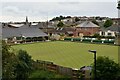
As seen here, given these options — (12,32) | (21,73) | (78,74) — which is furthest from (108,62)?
(12,32)

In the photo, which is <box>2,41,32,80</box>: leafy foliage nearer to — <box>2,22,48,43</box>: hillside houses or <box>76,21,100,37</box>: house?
<box>2,22,48,43</box>: hillside houses

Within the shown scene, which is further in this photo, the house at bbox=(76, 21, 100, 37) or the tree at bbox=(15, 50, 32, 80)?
the house at bbox=(76, 21, 100, 37)

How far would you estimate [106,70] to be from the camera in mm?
6828

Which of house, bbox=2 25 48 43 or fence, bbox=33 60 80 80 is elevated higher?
house, bbox=2 25 48 43

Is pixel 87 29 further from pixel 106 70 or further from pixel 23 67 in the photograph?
pixel 106 70

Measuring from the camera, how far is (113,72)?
22.5ft

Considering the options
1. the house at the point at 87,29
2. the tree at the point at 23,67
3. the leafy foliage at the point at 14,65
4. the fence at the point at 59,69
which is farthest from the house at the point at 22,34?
the leafy foliage at the point at 14,65

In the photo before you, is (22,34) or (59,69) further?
(22,34)

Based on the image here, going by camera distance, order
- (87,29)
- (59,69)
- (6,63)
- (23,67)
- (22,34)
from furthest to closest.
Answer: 1. (87,29)
2. (22,34)
3. (59,69)
4. (23,67)
5. (6,63)

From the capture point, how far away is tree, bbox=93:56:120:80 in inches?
→ 269

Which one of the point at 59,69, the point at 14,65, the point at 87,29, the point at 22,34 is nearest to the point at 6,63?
the point at 14,65

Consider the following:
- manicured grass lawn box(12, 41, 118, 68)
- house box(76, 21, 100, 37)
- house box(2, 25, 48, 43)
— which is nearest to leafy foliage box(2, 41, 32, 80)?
manicured grass lawn box(12, 41, 118, 68)

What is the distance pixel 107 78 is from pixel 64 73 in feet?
6.01

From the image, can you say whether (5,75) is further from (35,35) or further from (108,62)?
(35,35)
